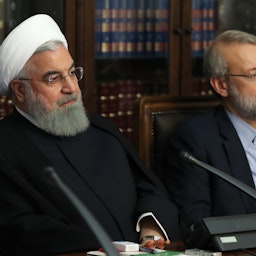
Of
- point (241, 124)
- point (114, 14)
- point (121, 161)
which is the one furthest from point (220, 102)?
point (114, 14)

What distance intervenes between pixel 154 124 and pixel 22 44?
77 cm

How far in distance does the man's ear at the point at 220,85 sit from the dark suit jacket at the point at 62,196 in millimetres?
649

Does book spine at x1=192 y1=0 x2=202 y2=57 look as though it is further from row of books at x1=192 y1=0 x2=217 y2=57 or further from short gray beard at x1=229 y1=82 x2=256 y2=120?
short gray beard at x1=229 y1=82 x2=256 y2=120

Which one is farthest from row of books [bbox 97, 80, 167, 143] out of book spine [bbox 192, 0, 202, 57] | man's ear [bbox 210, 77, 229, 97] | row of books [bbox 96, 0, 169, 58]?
man's ear [bbox 210, 77, 229, 97]

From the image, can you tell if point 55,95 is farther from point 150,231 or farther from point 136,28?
point 136,28

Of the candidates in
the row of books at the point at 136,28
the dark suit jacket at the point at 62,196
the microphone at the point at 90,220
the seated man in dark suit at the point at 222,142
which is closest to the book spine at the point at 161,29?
the row of books at the point at 136,28

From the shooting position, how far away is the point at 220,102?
15.0 feet

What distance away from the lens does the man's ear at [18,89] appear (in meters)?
3.90

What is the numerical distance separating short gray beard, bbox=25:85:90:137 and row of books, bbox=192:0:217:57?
2.21 metres

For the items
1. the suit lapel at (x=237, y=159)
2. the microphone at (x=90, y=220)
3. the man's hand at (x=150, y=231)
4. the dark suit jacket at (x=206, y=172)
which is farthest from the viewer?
the suit lapel at (x=237, y=159)

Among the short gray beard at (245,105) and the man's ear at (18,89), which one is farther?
the short gray beard at (245,105)

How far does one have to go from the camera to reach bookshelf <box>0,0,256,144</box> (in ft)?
18.3

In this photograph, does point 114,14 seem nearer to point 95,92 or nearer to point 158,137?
point 95,92

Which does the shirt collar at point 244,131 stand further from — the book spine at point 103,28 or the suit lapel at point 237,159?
the book spine at point 103,28
